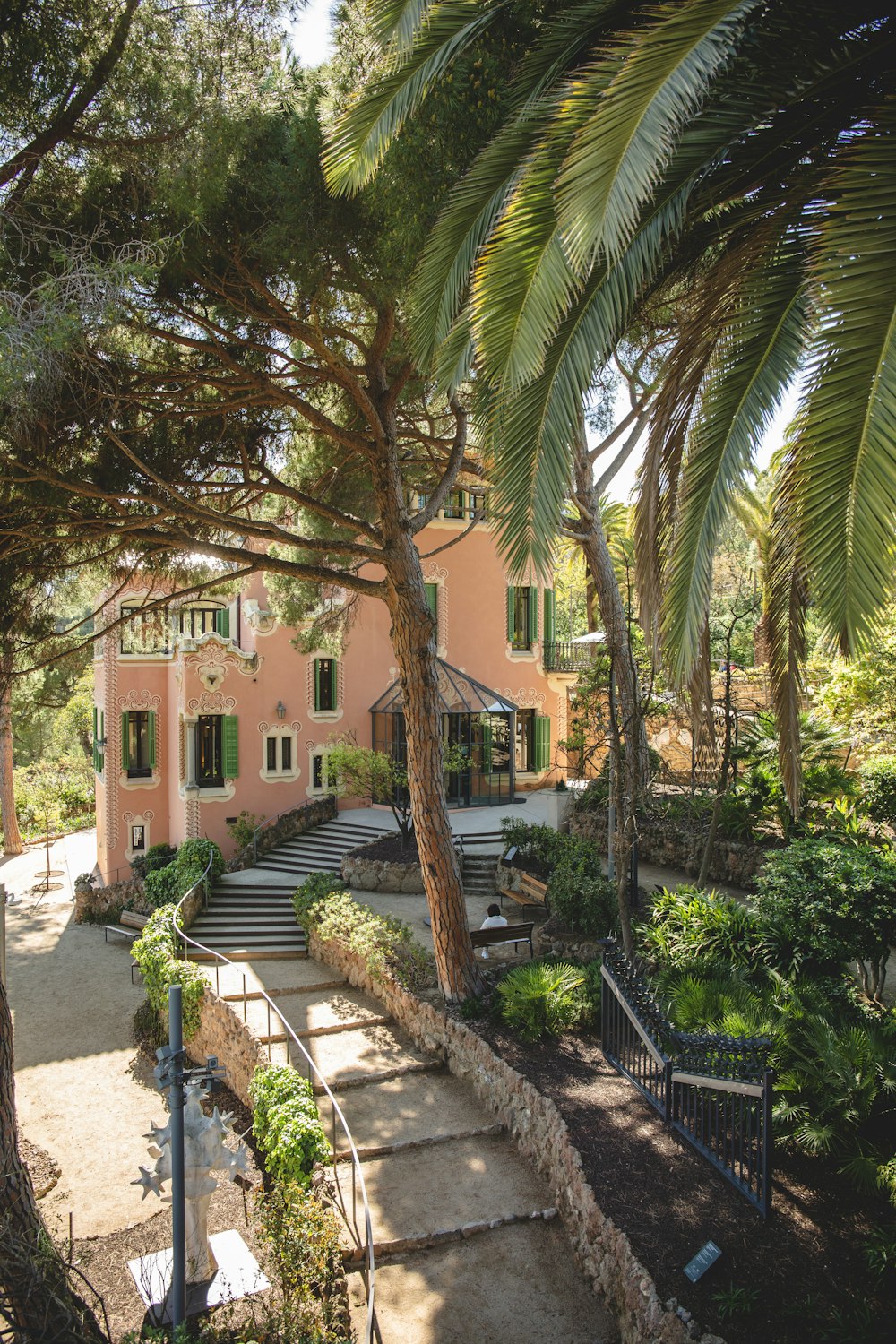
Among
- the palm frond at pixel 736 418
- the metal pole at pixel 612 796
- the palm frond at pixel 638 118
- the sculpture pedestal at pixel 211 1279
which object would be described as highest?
the palm frond at pixel 638 118

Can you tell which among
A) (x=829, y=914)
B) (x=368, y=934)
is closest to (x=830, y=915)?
(x=829, y=914)

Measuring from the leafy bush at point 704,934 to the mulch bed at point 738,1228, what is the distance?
1.97 metres

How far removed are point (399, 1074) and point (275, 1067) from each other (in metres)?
1.70

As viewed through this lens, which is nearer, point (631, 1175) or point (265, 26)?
point (631, 1175)

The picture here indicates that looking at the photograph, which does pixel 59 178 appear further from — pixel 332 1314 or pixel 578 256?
pixel 332 1314

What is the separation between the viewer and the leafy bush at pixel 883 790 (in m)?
13.3

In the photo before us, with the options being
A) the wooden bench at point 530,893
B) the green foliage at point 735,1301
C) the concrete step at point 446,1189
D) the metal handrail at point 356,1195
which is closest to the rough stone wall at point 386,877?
the wooden bench at point 530,893

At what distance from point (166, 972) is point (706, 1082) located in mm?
8972

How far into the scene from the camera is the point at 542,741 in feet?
80.9

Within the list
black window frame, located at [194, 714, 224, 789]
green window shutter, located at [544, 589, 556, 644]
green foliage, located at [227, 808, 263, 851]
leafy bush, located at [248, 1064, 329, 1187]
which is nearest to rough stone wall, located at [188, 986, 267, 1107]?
leafy bush, located at [248, 1064, 329, 1187]

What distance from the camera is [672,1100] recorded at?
7.82 meters

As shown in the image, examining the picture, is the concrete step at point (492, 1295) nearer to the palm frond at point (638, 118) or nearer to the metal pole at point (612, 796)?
the metal pole at point (612, 796)

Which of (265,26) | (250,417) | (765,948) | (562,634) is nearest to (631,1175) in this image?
(765,948)

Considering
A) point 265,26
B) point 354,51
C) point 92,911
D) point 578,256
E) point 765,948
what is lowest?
point 92,911
